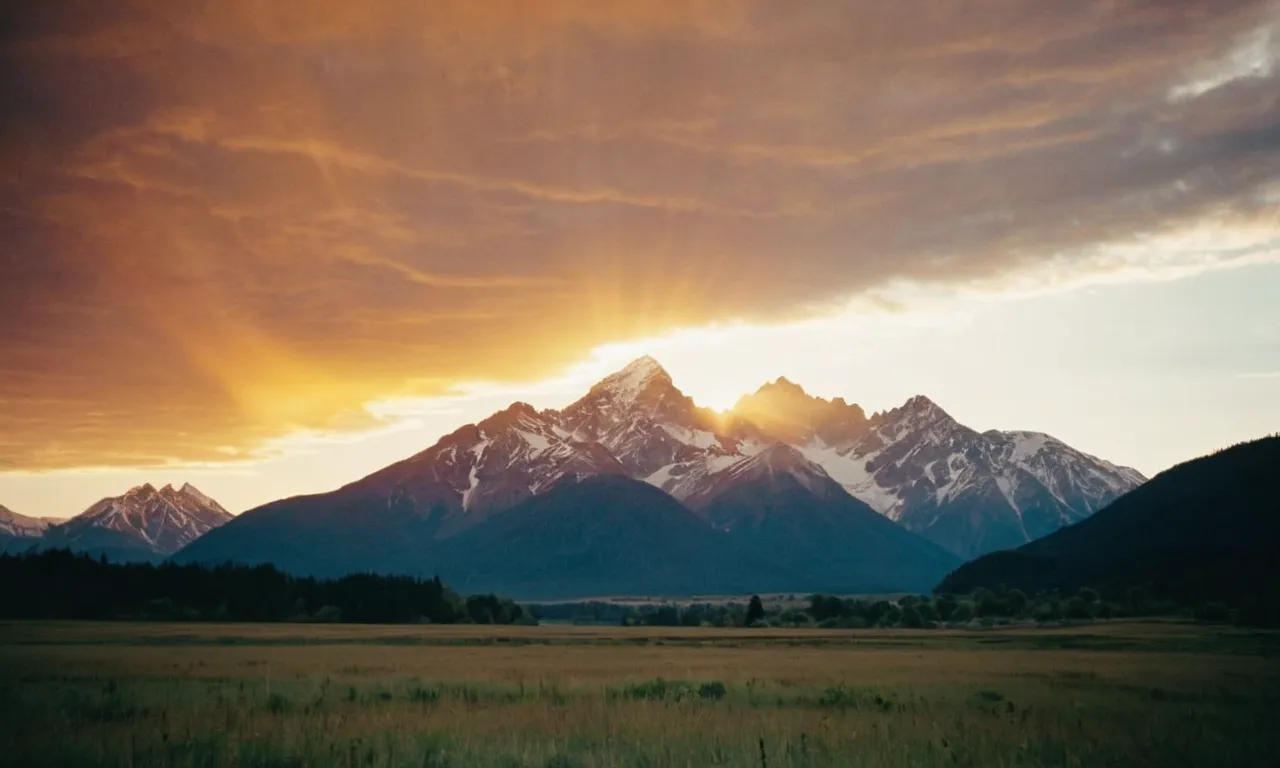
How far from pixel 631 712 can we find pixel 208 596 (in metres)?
152

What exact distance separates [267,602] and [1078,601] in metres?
138

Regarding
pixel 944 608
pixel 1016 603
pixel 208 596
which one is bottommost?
pixel 944 608

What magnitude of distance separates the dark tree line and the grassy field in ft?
316

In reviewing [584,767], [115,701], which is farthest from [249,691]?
[584,767]

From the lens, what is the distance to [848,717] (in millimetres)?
28828

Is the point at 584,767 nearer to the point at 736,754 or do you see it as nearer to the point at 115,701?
the point at 736,754

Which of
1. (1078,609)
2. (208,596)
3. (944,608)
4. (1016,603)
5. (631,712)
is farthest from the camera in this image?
(1016,603)

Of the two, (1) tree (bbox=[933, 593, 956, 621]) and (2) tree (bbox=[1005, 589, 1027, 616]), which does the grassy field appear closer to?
(1) tree (bbox=[933, 593, 956, 621])

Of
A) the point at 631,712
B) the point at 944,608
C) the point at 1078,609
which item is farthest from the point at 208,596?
the point at 631,712

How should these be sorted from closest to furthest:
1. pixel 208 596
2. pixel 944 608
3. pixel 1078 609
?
pixel 208 596
pixel 1078 609
pixel 944 608

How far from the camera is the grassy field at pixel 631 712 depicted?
69.3ft

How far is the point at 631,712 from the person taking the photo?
29.0m


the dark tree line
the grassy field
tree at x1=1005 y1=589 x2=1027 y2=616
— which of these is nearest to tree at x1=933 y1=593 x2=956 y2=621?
tree at x1=1005 y1=589 x2=1027 y2=616

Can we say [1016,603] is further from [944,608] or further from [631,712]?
[631,712]
